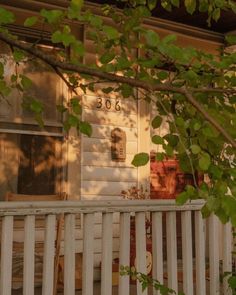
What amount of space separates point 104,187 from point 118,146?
553mm

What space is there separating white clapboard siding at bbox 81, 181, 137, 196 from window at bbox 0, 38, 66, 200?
0.35 m

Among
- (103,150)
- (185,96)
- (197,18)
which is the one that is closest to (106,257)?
(185,96)

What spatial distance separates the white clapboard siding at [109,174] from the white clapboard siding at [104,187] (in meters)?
0.05

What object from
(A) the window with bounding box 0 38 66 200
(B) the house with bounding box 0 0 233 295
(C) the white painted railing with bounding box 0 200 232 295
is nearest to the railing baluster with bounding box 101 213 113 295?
(C) the white painted railing with bounding box 0 200 232 295

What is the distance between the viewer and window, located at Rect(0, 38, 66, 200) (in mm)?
6145

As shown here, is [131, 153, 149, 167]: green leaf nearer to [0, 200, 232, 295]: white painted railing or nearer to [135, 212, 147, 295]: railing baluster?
[0, 200, 232, 295]: white painted railing

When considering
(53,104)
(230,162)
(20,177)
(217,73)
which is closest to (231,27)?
(53,104)

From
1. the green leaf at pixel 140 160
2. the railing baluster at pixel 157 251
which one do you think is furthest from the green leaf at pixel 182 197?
the railing baluster at pixel 157 251

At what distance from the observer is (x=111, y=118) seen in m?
6.91

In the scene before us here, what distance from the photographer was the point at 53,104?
6.51 metres

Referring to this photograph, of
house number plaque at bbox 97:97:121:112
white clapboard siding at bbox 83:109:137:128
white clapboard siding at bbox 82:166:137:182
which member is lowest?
white clapboard siding at bbox 82:166:137:182

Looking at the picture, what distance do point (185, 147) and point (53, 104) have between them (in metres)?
4.46

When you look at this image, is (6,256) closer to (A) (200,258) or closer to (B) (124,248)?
(B) (124,248)

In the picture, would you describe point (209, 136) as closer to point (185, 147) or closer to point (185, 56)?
point (185, 147)
